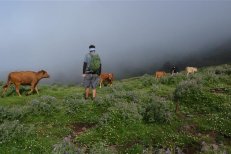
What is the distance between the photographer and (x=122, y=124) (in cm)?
1898

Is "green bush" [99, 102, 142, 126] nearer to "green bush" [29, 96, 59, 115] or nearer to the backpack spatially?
"green bush" [29, 96, 59, 115]

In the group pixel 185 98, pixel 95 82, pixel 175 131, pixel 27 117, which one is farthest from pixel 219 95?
pixel 27 117

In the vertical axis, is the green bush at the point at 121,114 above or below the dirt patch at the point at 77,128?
above

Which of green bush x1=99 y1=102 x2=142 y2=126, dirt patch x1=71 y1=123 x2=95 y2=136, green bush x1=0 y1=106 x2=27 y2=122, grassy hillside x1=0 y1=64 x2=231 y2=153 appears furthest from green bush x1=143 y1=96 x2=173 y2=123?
green bush x1=0 y1=106 x2=27 y2=122

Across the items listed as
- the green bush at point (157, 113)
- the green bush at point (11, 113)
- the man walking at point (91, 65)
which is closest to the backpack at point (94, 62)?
the man walking at point (91, 65)

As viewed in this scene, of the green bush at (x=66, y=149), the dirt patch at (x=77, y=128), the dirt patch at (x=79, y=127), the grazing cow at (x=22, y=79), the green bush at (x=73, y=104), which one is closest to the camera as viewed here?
the green bush at (x=66, y=149)

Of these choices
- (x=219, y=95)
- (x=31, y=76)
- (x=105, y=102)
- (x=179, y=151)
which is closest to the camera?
(x=179, y=151)

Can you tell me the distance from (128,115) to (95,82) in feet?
13.2

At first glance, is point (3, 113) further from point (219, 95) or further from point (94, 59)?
point (219, 95)

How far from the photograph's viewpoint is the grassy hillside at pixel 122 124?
56.8 ft

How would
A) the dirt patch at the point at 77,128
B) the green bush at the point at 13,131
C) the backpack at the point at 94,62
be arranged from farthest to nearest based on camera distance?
the backpack at the point at 94,62
the dirt patch at the point at 77,128
the green bush at the point at 13,131

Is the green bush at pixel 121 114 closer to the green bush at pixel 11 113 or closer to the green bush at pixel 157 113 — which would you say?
the green bush at pixel 157 113

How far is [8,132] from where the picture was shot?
17.5m

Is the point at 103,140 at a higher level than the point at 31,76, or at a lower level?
lower
